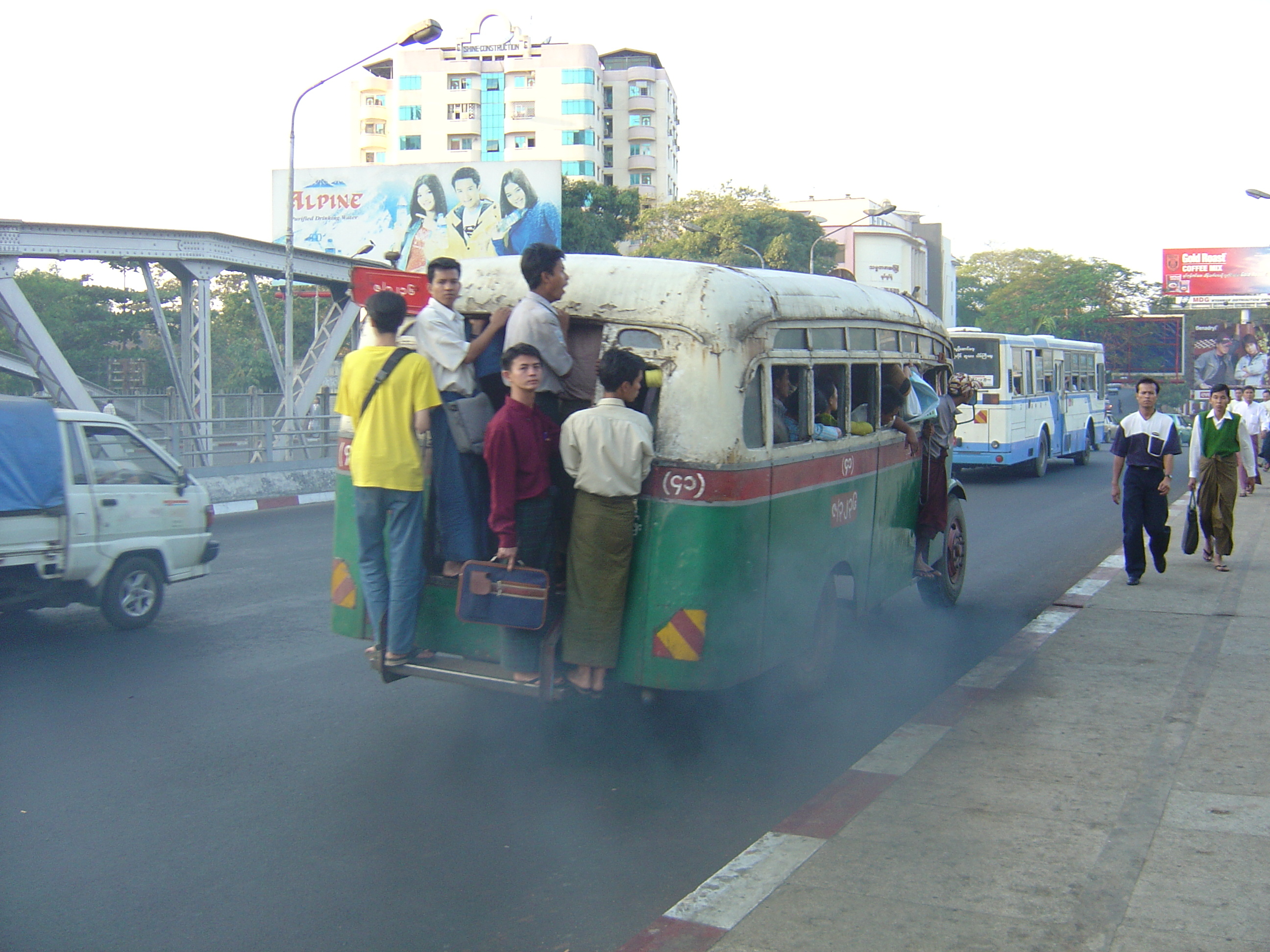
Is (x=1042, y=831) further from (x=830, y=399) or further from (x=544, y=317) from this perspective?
(x=544, y=317)

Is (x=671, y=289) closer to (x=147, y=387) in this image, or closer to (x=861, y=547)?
(x=861, y=547)

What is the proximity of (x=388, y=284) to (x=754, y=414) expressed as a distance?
2051cm

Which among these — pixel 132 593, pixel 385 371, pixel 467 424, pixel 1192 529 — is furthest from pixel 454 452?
pixel 1192 529

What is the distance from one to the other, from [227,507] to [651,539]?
1351 centimetres

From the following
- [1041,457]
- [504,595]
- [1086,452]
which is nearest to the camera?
[504,595]

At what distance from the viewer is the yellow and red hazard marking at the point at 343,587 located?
19.0ft

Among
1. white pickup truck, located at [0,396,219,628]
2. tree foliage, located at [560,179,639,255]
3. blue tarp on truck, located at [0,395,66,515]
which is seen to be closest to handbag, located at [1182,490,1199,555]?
white pickup truck, located at [0,396,219,628]

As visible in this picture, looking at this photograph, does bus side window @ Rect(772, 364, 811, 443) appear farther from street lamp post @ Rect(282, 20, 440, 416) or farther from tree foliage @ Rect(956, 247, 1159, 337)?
tree foliage @ Rect(956, 247, 1159, 337)

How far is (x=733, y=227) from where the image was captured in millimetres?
59312

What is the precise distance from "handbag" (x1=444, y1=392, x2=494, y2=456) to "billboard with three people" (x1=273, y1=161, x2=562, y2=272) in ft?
118

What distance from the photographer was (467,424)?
5.27 metres

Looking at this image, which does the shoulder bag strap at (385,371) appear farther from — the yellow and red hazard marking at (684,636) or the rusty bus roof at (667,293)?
the yellow and red hazard marking at (684,636)

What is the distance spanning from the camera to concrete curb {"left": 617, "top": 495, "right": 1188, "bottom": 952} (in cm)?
368

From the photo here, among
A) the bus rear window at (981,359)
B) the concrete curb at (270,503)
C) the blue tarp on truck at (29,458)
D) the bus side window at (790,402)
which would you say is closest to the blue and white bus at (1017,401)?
the bus rear window at (981,359)
